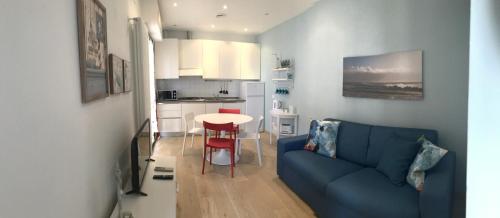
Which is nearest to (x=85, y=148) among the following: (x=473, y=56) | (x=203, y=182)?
(x=473, y=56)

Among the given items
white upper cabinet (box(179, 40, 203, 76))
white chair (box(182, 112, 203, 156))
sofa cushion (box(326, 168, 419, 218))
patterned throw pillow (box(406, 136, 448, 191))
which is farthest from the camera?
white upper cabinet (box(179, 40, 203, 76))

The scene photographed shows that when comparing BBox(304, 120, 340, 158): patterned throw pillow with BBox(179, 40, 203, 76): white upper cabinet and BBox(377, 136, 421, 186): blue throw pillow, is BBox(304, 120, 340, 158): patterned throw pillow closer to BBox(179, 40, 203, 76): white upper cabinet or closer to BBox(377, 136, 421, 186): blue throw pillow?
BBox(377, 136, 421, 186): blue throw pillow

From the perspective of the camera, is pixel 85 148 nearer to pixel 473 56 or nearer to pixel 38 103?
pixel 38 103

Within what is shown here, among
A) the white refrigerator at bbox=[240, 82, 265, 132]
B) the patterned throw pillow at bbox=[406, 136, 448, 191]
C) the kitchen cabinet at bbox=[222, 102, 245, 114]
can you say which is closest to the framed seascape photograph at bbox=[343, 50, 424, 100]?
the patterned throw pillow at bbox=[406, 136, 448, 191]

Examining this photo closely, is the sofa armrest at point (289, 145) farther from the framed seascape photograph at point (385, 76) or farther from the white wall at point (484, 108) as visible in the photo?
the white wall at point (484, 108)

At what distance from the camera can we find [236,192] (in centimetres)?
314

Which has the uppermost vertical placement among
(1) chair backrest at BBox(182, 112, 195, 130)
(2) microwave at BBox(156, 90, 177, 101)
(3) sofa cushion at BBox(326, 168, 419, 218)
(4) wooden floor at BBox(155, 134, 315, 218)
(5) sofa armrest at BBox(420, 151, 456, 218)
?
(2) microwave at BBox(156, 90, 177, 101)

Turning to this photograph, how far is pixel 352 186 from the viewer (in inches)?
88.2

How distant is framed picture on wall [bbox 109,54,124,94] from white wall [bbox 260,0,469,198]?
2.79 meters

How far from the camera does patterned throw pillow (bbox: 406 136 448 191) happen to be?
2.02m

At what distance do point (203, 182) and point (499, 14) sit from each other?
335cm

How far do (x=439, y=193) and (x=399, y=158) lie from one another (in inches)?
20.3

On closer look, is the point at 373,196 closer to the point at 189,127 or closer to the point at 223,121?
the point at 223,121

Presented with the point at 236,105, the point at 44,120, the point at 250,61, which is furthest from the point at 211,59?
the point at 44,120
